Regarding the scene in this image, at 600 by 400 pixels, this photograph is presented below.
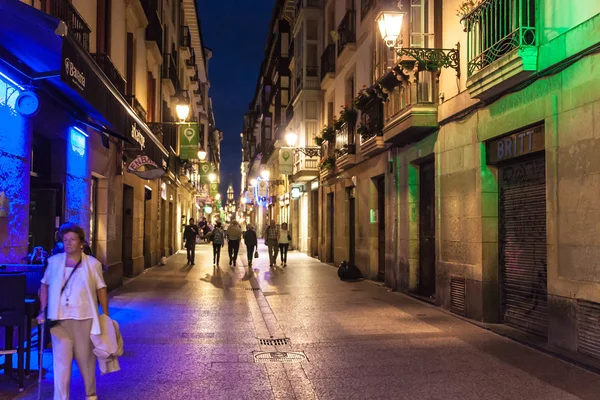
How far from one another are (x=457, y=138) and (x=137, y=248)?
11.5m

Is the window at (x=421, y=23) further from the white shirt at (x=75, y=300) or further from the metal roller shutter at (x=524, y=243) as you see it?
the white shirt at (x=75, y=300)

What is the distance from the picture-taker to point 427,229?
42.2ft

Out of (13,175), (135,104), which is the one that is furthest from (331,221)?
(13,175)

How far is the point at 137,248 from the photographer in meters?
18.2

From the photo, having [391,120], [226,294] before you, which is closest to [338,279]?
[226,294]

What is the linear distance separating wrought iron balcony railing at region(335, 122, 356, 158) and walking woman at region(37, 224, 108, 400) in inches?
565

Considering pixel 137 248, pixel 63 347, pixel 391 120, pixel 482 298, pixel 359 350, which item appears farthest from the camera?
pixel 137 248

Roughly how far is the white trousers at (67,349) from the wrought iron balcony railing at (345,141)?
1443cm

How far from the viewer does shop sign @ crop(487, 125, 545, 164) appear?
824 cm

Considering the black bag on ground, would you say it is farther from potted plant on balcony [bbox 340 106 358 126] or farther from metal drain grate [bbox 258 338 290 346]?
metal drain grate [bbox 258 338 290 346]

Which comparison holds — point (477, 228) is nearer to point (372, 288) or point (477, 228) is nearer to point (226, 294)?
point (372, 288)

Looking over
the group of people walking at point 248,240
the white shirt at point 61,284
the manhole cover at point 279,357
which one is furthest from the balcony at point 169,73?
the white shirt at point 61,284

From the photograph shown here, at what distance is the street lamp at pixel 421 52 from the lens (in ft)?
34.6

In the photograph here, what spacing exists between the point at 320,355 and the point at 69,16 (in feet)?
25.3
